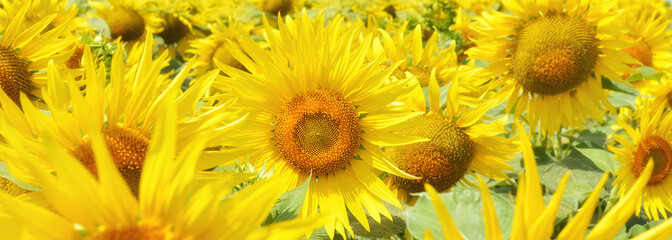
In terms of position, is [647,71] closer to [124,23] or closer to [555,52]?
[555,52]

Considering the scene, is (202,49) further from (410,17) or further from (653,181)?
(653,181)

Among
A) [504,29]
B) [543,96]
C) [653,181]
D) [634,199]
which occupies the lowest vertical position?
[653,181]

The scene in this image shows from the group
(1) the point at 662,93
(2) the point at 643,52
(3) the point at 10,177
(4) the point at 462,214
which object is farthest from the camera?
(2) the point at 643,52

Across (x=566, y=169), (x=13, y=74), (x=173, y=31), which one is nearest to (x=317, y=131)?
(x=13, y=74)

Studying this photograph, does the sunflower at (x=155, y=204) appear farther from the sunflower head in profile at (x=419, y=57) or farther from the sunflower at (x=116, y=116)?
the sunflower head in profile at (x=419, y=57)

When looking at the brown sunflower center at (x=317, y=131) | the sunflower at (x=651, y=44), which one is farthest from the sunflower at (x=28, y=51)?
the sunflower at (x=651, y=44)

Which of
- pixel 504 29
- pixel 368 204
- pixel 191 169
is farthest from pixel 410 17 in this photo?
pixel 191 169
